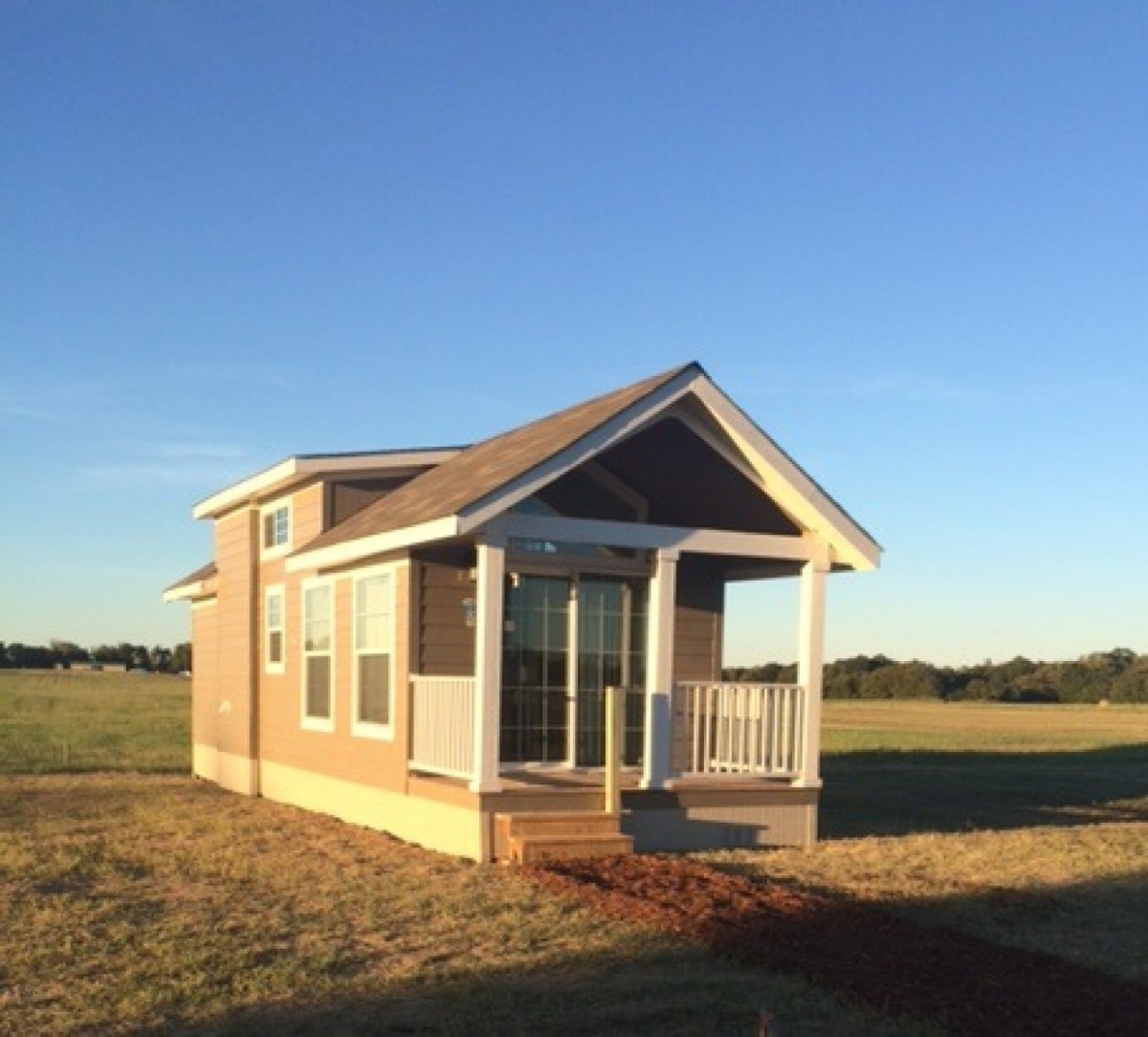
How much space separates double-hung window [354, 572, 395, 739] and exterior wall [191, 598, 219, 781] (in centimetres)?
658

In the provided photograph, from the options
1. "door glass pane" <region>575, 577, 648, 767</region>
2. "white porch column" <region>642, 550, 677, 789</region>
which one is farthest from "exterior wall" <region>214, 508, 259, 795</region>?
"white porch column" <region>642, 550, 677, 789</region>

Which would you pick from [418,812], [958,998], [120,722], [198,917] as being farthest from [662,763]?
[120,722]

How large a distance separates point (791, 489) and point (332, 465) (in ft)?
19.4

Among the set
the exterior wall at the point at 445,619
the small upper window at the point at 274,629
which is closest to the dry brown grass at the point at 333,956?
the exterior wall at the point at 445,619

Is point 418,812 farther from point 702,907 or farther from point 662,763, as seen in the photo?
point 702,907

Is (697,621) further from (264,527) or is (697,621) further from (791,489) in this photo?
(264,527)

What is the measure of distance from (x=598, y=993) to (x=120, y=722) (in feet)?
117

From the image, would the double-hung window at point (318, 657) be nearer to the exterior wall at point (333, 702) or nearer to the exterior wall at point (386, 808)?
the exterior wall at point (333, 702)

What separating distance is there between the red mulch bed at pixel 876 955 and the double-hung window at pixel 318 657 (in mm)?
5823

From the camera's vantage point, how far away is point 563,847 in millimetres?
11422

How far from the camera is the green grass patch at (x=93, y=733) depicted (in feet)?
79.4

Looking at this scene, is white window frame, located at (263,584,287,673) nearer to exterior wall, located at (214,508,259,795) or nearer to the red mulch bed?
exterior wall, located at (214,508,259,795)

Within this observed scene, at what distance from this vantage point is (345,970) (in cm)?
777

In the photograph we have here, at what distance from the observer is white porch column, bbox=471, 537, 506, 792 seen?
11.6 meters
